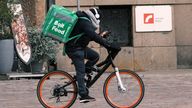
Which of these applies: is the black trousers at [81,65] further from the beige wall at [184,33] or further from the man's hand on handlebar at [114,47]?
the beige wall at [184,33]

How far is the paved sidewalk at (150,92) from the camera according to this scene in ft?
31.5

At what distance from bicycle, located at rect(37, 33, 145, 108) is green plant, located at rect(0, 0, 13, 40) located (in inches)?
245

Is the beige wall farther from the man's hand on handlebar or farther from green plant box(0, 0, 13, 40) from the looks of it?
the man's hand on handlebar

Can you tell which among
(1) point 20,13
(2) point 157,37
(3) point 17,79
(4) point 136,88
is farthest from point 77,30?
(2) point 157,37

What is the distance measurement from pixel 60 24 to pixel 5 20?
265 inches

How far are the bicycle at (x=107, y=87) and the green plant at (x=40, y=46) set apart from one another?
20.9 ft

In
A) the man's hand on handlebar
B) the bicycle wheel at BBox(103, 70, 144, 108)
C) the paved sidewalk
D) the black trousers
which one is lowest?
the paved sidewalk

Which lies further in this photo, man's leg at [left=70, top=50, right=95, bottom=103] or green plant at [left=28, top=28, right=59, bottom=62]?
green plant at [left=28, top=28, right=59, bottom=62]

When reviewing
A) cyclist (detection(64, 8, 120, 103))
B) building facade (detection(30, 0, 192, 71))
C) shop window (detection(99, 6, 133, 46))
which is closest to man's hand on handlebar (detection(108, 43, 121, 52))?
cyclist (detection(64, 8, 120, 103))

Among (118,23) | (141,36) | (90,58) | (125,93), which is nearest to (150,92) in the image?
(125,93)

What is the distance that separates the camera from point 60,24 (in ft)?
27.8

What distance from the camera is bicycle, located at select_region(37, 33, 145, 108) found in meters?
8.57

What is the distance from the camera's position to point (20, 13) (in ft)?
50.1

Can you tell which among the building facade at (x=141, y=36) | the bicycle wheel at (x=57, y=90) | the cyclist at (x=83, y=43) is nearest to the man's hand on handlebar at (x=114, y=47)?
the cyclist at (x=83, y=43)
